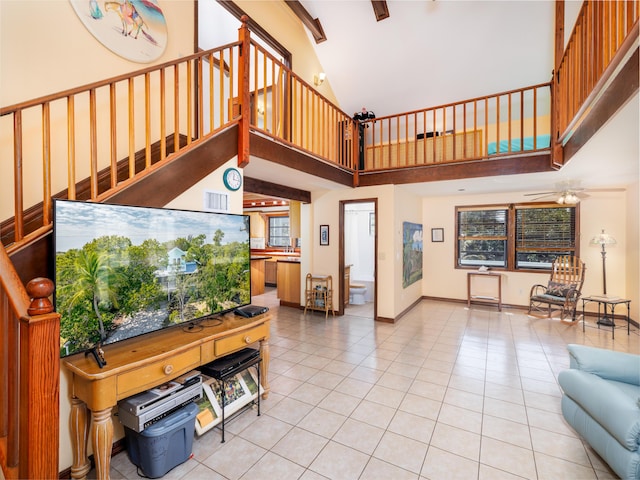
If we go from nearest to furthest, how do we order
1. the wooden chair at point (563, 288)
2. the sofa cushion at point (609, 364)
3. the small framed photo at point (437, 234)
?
the sofa cushion at point (609, 364)
the wooden chair at point (563, 288)
the small framed photo at point (437, 234)

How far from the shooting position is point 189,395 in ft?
6.61

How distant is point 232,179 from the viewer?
283 centimetres

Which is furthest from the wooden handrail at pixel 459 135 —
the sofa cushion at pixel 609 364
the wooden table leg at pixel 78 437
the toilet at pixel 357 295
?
the wooden table leg at pixel 78 437

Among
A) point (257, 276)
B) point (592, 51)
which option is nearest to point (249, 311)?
point (592, 51)

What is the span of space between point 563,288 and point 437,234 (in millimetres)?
2412

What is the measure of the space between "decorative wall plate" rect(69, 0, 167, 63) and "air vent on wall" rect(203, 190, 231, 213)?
156cm

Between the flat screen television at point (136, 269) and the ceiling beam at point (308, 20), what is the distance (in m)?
4.27

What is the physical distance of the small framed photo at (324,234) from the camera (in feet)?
18.5

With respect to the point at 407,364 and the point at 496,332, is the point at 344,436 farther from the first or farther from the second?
the point at 496,332

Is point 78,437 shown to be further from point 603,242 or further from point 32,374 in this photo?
point 603,242

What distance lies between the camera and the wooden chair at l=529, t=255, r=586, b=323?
199 inches

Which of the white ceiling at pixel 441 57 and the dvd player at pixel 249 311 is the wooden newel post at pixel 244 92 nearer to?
the white ceiling at pixel 441 57

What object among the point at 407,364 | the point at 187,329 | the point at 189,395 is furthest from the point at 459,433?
the point at 187,329

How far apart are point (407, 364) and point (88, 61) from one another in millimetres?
4277
